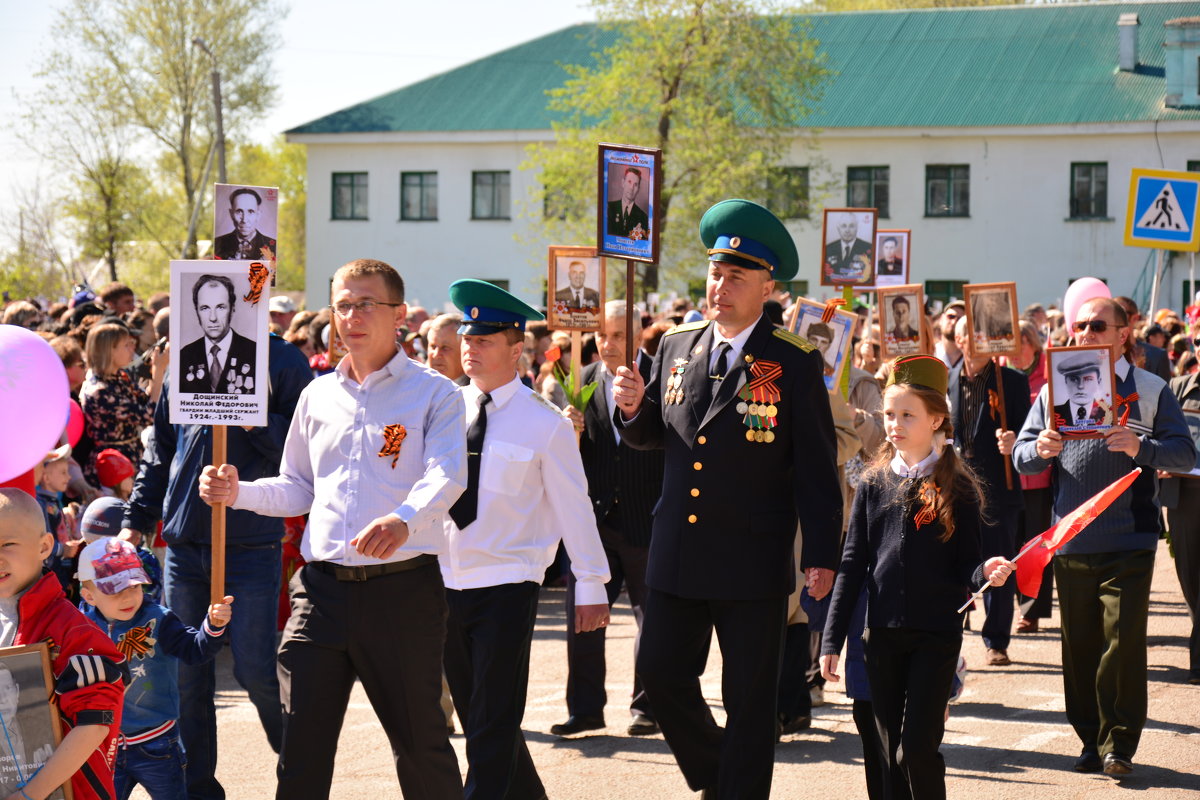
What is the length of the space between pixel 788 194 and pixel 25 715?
40.6 meters

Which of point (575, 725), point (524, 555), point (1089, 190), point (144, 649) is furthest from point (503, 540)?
point (1089, 190)

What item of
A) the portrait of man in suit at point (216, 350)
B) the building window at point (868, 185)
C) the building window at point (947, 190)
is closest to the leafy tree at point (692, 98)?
the building window at point (868, 185)

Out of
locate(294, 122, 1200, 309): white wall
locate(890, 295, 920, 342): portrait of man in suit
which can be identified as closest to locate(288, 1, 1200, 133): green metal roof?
locate(294, 122, 1200, 309): white wall

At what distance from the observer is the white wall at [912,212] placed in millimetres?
42781

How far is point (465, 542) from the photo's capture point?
6.18 meters

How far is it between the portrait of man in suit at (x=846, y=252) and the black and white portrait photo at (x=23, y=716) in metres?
8.89

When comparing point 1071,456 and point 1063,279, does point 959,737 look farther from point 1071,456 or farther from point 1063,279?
point 1063,279

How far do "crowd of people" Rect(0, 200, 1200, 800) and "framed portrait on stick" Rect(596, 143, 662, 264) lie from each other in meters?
0.47

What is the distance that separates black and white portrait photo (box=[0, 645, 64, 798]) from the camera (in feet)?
13.4

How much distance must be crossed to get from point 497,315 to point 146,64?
172 feet

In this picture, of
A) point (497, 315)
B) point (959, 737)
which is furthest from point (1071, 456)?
point (497, 315)

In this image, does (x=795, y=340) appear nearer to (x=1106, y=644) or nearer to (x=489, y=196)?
(x=1106, y=644)

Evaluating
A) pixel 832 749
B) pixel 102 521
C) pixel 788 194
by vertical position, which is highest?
pixel 788 194

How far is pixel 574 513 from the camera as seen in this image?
6242 mm
